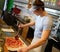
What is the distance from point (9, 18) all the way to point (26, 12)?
70 centimetres

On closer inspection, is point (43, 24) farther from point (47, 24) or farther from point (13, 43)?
point (13, 43)

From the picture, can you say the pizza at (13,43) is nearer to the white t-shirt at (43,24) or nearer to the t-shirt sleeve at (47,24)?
the white t-shirt at (43,24)

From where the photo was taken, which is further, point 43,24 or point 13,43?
point 13,43

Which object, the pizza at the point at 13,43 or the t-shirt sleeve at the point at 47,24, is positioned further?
the pizza at the point at 13,43

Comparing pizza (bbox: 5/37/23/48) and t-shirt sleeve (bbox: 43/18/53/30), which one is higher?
t-shirt sleeve (bbox: 43/18/53/30)


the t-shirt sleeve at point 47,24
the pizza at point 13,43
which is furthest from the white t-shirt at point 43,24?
the pizza at point 13,43

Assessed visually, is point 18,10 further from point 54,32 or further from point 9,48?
point 9,48

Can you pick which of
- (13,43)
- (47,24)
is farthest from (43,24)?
(13,43)

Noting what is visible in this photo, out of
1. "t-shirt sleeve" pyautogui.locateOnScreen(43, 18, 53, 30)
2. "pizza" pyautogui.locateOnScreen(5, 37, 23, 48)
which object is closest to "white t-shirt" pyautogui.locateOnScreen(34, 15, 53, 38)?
"t-shirt sleeve" pyautogui.locateOnScreen(43, 18, 53, 30)

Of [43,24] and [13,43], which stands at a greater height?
[43,24]

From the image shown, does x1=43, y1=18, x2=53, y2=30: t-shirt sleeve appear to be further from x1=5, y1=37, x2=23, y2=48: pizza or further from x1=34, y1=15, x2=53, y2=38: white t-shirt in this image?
x1=5, y1=37, x2=23, y2=48: pizza

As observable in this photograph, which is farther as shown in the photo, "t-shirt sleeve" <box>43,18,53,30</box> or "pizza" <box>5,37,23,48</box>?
"pizza" <box>5,37,23,48</box>

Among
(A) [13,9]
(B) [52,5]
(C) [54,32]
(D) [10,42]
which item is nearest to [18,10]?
(A) [13,9]

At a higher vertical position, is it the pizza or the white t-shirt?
the white t-shirt
